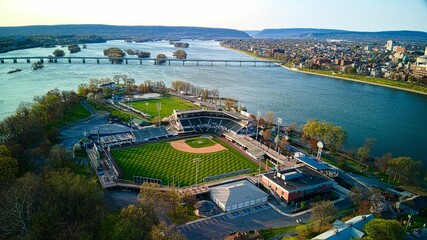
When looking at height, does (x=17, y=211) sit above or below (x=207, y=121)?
above

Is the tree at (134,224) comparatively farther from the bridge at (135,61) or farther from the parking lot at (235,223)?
the bridge at (135,61)

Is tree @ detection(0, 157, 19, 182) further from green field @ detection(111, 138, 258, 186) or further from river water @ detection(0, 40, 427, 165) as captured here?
river water @ detection(0, 40, 427, 165)

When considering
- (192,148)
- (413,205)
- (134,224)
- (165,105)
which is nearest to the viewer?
(134,224)

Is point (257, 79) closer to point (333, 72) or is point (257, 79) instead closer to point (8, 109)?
point (333, 72)

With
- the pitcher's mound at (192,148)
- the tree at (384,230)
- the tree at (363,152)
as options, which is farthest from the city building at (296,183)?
the pitcher's mound at (192,148)

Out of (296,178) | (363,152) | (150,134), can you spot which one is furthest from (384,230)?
(150,134)

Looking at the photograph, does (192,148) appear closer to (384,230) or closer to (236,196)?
(236,196)
